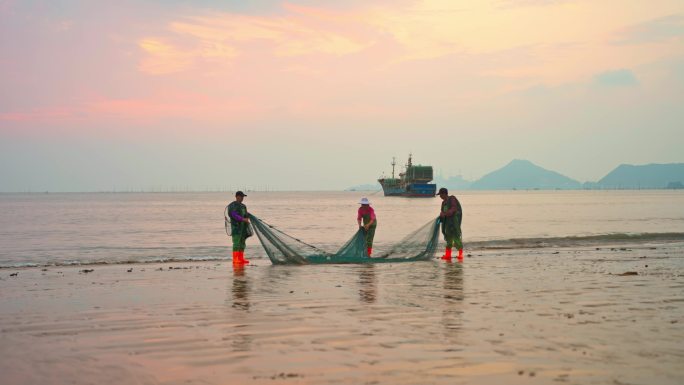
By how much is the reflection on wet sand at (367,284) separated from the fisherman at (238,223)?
3.29m

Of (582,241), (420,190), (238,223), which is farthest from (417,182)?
(238,223)

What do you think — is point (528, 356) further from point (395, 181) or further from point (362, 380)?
point (395, 181)

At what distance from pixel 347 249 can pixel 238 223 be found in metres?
3.14

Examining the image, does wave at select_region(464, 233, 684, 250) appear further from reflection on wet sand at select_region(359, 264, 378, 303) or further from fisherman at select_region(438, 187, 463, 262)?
reflection on wet sand at select_region(359, 264, 378, 303)

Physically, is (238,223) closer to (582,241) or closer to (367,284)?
(367,284)

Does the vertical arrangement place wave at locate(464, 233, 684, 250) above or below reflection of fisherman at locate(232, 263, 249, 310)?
below

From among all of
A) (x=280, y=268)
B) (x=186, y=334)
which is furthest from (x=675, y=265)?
(x=186, y=334)

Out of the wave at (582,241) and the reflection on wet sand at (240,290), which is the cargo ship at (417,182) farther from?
the reflection on wet sand at (240,290)

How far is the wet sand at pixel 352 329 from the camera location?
6199 millimetres

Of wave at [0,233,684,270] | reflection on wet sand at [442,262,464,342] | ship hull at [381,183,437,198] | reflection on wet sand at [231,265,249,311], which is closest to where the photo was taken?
reflection on wet sand at [442,262,464,342]

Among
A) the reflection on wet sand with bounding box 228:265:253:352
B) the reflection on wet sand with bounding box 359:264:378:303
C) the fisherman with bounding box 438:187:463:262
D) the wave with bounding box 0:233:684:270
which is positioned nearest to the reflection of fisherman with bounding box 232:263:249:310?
the reflection on wet sand with bounding box 228:265:253:352

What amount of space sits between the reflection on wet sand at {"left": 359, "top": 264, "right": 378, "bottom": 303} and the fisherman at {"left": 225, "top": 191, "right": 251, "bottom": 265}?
10.8 feet

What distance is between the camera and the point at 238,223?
56.4 ft

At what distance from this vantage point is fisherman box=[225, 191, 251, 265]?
16938 mm
